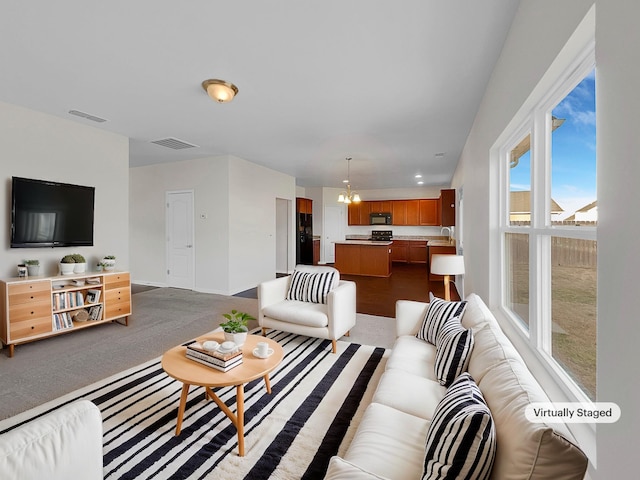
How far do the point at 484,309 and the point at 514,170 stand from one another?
1076mm

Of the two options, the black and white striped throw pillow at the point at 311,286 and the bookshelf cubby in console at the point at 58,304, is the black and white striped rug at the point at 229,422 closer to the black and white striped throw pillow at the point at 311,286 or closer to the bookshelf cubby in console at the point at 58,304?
the black and white striped throw pillow at the point at 311,286

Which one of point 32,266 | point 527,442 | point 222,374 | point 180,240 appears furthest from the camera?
point 180,240

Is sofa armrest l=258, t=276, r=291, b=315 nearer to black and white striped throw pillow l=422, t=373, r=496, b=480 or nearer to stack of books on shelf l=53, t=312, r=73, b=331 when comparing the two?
stack of books on shelf l=53, t=312, r=73, b=331

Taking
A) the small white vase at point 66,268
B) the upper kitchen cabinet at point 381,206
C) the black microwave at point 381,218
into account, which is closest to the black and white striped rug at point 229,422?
the small white vase at point 66,268

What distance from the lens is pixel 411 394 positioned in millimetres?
1589

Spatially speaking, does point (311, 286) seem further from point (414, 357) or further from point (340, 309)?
point (414, 357)

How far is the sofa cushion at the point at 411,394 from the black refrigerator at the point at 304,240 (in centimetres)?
679

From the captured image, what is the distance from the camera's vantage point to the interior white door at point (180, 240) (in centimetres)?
581

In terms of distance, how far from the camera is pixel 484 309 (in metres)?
2.07

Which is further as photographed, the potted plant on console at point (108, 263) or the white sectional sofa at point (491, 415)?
the potted plant on console at point (108, 263)

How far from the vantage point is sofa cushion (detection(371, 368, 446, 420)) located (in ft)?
4.85

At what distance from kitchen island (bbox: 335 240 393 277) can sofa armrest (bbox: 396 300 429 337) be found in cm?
493

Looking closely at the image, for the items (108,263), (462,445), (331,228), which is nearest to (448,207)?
(331,228)

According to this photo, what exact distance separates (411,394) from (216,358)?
119 centimetres
